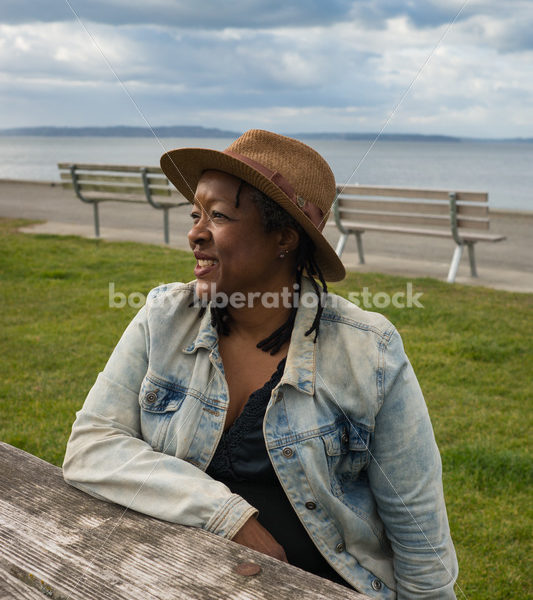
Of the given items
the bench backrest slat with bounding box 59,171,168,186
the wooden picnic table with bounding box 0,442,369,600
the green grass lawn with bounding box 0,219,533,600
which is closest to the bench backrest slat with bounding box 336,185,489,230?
the green grass lawn with bounding box 0,219,533,600

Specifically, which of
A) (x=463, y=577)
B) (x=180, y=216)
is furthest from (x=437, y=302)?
(x=180, y=216)

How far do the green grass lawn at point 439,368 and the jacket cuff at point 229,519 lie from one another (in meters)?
1.63

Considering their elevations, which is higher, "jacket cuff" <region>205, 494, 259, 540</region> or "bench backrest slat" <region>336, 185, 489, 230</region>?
"bench backrest slat" <region>336, 185, 489, 230</region>

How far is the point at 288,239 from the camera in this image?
213cm

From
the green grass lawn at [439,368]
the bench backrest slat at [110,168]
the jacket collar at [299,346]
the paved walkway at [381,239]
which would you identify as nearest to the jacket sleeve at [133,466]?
the jacket collar at [299,346]

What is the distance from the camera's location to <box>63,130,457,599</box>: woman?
6.17ft

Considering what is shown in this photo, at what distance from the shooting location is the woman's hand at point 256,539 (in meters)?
1.68

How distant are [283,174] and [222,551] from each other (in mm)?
1037

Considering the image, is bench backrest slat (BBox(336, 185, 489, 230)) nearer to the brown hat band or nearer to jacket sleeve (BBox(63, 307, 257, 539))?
the brown hat band

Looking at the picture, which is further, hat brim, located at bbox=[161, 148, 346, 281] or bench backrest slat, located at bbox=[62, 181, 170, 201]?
bench backrest slat, located at bbox=[62, 181, 170, 201]

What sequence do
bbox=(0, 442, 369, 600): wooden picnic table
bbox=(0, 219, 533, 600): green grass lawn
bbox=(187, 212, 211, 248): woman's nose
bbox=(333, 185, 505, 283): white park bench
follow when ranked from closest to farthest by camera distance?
bbox=(0, 442, 369, 600): wooden picnic table, bbox=(187, 212, 211, 248): woman's nose, bbox=(0, 219, 533, 600): green grass lawn, bbox=(333, 185, 505, 283): white park bench

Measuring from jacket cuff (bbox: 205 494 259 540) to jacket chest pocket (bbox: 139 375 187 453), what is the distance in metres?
0.35

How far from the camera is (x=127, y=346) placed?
6.73 ft

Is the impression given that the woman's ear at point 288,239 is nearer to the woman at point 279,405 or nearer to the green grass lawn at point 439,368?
the woman at point 279,405
